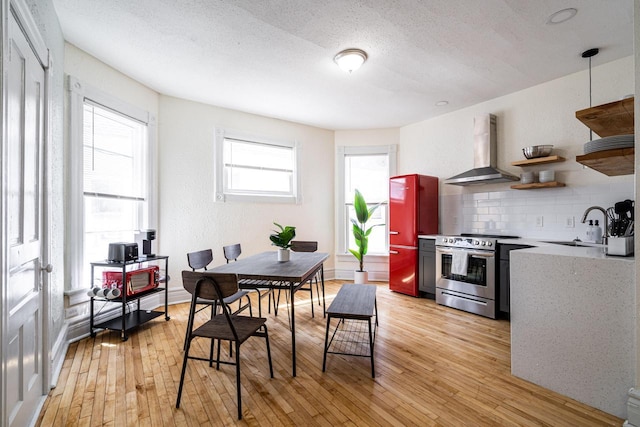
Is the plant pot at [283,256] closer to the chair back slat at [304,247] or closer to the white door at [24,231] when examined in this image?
the chair back slat at [304,247]

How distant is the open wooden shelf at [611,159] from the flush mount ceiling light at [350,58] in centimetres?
203

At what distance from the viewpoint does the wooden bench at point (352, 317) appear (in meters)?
2.19

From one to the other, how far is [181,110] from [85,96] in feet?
4.21

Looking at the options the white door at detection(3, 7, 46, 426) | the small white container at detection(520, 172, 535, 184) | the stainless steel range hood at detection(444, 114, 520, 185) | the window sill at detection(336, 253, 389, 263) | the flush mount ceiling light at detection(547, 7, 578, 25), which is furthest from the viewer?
the window sill at detection(336, 253, 389, 263)

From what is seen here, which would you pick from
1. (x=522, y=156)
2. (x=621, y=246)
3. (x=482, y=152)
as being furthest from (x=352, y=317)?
(x=522, y=156)

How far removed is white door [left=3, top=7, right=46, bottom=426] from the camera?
1418 mm

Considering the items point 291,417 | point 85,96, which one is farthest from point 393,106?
point 291,417

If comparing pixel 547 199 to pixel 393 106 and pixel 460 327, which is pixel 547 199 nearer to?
pixel 460 327

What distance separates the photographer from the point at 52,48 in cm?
227

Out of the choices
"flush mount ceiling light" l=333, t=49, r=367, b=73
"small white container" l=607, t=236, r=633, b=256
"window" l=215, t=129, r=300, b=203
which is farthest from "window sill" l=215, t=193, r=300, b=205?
"small white container" l=607, t=236, r=633, b=256

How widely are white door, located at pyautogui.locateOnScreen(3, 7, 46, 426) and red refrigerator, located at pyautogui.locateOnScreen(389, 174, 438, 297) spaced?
13.5ft

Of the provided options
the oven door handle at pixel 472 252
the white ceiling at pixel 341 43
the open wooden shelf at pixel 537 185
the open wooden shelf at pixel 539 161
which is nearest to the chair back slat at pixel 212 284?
the white ceiling at pixel 341 43

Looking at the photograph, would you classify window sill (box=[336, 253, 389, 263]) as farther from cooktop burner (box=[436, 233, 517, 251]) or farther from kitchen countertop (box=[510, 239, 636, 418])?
kitchen countertop (box=[510, 239, 636, 418])

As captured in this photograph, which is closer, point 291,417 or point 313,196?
point 291,417
